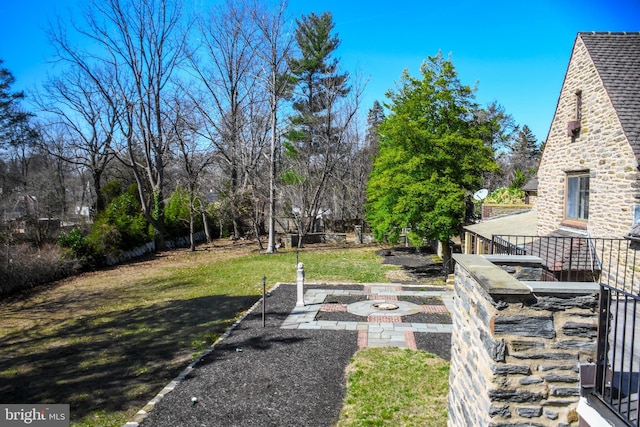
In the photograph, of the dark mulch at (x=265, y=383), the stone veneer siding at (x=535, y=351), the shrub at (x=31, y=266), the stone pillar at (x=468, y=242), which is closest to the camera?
the stone veneer siding at (x=535, y=351)

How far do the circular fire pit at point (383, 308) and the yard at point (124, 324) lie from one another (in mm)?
3005

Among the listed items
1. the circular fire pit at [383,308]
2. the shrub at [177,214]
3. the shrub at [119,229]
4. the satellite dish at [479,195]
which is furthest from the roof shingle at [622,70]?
the shrub at [177,214]

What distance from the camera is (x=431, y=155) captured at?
1181 centimetres

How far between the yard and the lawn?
18mm

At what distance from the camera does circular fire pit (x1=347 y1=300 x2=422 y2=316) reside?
9.39 m

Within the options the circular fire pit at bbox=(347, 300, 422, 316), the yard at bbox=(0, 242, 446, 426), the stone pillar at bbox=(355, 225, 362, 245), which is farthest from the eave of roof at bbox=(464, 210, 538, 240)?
the stone pillar at bbox=(355, 225, 362, 245)

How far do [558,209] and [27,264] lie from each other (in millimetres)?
16504

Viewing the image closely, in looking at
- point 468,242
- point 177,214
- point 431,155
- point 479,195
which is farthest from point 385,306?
point 177,214

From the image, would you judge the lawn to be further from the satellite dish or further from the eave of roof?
the satellite dish

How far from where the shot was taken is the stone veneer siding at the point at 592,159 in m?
7.25

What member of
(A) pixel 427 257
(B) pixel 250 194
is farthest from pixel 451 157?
(B) pixel 250 194

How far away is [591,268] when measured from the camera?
780 cm

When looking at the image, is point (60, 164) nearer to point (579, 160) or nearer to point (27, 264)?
point (27, 264)

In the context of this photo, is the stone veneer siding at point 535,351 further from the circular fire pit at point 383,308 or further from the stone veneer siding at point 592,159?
the circular fire pit at point 383,308
